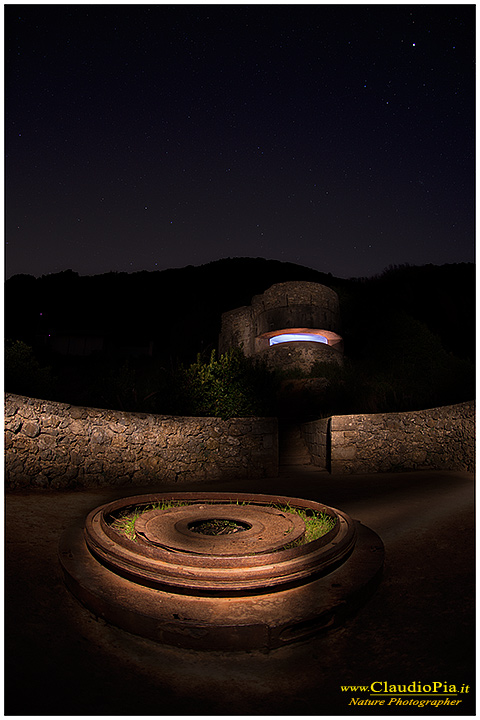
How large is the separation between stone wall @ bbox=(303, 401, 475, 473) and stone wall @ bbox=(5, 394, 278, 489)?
6.05ft

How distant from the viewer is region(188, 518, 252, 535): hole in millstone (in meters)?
4.57

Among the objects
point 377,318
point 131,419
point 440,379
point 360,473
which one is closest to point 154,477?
point 131,419

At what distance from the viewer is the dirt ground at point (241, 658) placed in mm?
2115

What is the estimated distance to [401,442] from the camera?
9.82 meters

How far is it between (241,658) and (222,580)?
1.73 ft

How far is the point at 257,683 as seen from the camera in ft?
7.43

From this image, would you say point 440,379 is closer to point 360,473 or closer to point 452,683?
point 360,473

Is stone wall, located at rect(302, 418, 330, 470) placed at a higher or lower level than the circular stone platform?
lower

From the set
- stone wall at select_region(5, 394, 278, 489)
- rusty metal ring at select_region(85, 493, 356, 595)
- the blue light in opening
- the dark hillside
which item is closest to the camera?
rusty metal ring at select_region(85, 493, 356, 595)

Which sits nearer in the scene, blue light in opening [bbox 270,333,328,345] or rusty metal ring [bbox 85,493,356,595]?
rusty metal ring [bbox 85,493,356,595]

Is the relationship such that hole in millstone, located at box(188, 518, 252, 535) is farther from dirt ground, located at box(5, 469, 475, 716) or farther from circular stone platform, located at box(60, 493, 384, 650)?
dirt ground, located at box(5, 469, 475, 716)

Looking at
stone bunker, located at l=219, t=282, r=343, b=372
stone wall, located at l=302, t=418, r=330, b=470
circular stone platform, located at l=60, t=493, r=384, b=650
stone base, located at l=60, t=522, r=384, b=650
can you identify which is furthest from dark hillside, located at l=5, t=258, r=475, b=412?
stone base, located at l=60, t=522, r=384, b=650

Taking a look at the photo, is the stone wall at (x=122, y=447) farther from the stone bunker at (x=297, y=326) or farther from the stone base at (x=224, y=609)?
the stone bunker at (x=297, y=326)

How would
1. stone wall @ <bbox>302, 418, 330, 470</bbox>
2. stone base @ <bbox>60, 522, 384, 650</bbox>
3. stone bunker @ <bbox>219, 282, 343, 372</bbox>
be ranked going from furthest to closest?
1. stone bunker @ <bbox>219, 282, 343, 372</bbox>
2. stone wall @ <bbox>302, 418, 330, 470</bbox>
3. stone base @ <bbox>60, 522, 384, 650</bbox>
